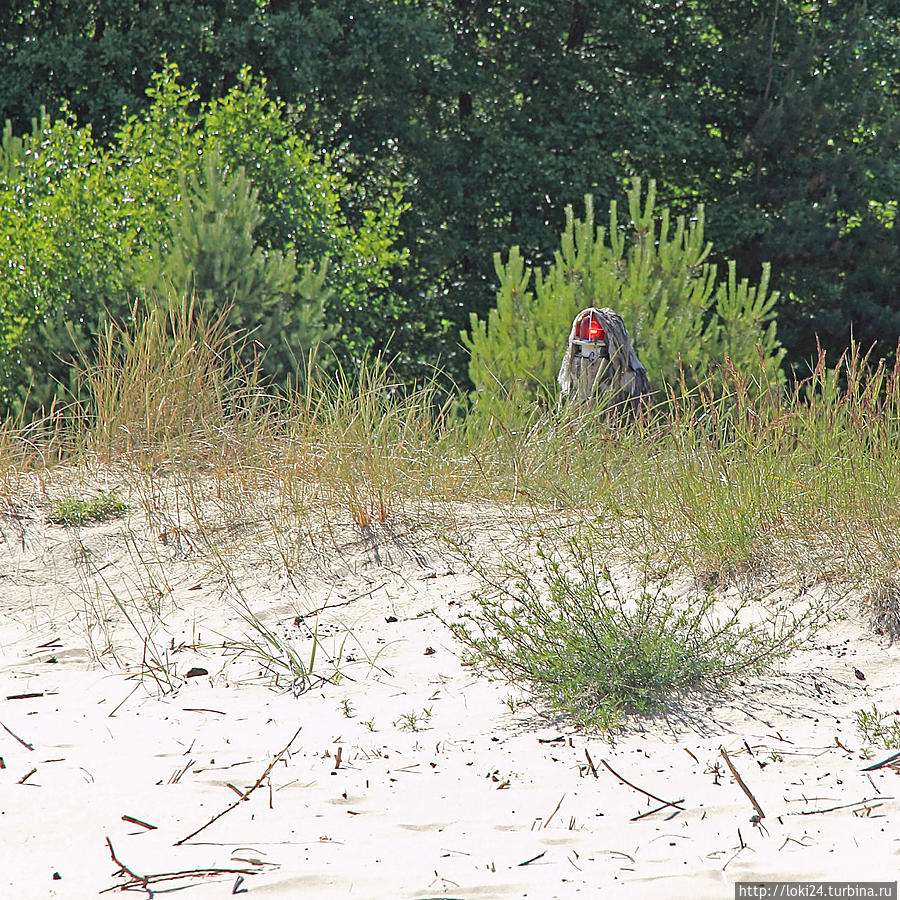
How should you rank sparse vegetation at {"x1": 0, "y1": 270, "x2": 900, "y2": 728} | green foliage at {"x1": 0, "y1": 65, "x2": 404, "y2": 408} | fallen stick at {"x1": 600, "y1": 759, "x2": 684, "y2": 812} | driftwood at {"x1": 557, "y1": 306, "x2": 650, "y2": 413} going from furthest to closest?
green foliage at {"x1": 0, "y1": 65, "x2": 404, "y2": 408} < driftwood at {"x1": 557, "y1": 306, "x2": 650, "y2": 413} < sparse vegetation at {"x1": 0, "y1": 270, "x2": 900, "y2": 728} < fallen stick at {"x1": 600, "y1": 759, "x2": 684, "y2": 812}

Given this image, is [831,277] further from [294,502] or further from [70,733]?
[70,733]

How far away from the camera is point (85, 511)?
17.1ft

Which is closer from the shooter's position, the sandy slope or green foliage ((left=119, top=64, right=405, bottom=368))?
the sandy slope

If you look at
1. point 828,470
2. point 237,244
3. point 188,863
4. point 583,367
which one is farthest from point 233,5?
point 188,863

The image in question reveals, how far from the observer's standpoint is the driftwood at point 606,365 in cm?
648

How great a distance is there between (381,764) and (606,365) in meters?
3.70

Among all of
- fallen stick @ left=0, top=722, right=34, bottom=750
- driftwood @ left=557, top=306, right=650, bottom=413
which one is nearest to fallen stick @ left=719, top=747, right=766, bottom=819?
fallen stick @ left=0, top=722, right=34, bottom=750

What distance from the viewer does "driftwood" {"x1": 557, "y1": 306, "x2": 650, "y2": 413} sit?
21.2 feet

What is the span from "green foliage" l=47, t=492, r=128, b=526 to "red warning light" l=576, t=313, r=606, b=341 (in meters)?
2.91

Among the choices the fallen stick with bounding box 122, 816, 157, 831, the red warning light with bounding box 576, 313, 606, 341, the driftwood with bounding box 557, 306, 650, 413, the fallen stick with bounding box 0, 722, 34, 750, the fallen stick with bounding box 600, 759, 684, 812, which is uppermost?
the red warning light with bounding box 576, 313, 606, 341

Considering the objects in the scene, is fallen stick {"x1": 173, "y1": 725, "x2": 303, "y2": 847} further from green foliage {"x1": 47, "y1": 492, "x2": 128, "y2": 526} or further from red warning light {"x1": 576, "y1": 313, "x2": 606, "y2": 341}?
red warning light {"x1": 576, "y1": 313, "x2": 606, "y2": 341}

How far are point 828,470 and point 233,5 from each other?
12756 millimetres

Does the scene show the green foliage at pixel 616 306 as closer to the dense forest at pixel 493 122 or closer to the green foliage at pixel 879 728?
the dense forest at pixel 493 122

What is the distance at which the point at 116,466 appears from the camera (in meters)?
5.73
